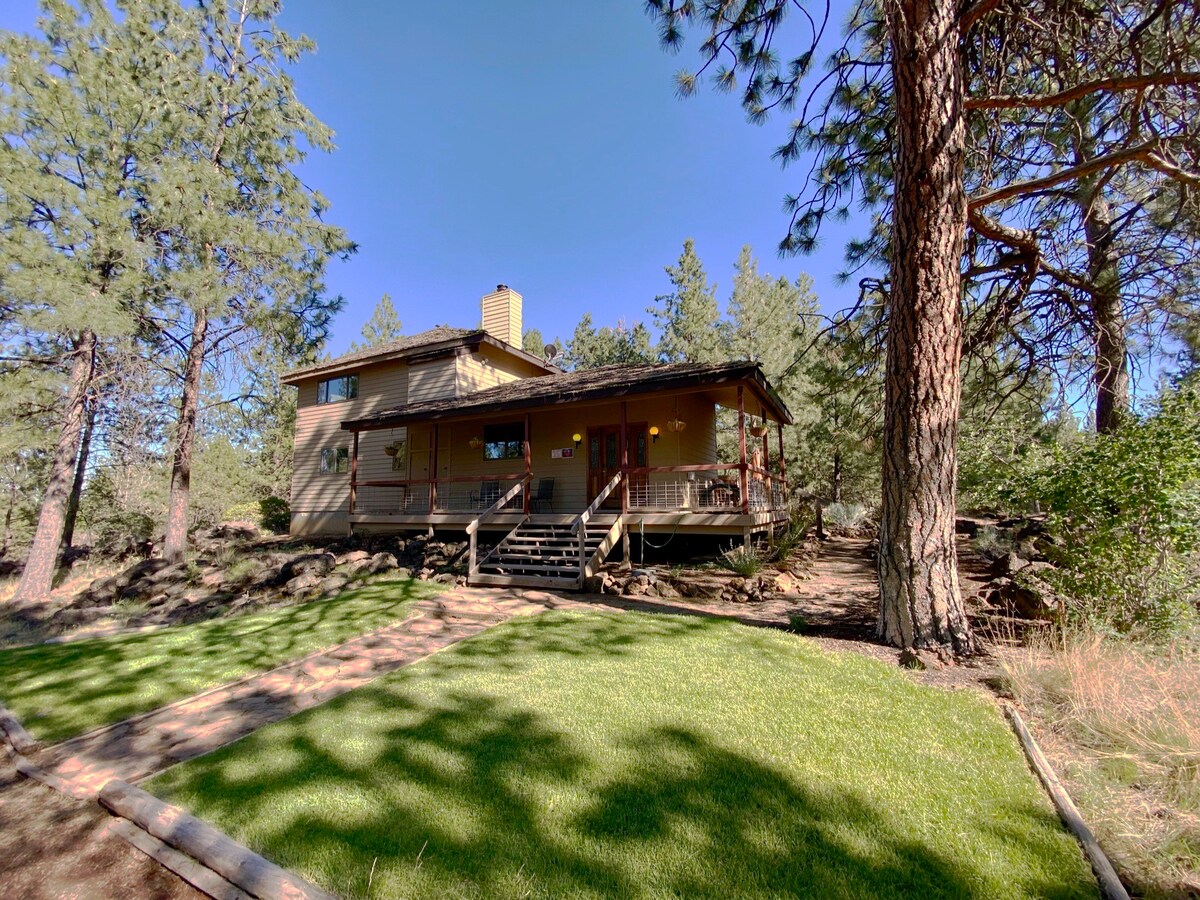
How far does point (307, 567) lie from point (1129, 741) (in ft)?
38.7

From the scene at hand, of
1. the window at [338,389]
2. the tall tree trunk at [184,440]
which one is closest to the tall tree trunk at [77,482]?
the tall tree trunk at [184,440]

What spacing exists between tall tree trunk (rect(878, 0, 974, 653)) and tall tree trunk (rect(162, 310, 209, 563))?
48.6 ft

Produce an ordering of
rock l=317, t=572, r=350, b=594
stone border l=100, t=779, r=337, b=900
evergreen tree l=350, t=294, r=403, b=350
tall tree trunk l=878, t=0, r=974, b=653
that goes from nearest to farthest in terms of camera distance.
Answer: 1. stone border l=100, t=779, r=337, b=900
2. tall tree trunk l=878, t=0, r=974, b=653
3. rock l=317, t=572, r=350, b=594
4. evergreen tree l=350, t=294, r=403, b=350

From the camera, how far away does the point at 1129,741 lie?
320cm

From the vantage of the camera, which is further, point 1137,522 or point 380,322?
point 380,322

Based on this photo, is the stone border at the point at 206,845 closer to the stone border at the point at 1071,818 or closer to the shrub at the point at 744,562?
the stone border at the point at 1071,818

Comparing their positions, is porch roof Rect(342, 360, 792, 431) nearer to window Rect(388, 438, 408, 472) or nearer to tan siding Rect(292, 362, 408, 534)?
window Rect(388, 438, 408, 472)

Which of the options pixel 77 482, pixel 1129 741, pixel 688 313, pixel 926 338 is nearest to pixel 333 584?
pixel 926 338

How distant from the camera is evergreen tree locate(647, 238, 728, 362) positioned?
25.6m

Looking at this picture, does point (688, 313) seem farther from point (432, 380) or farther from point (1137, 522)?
point (1137, 522)

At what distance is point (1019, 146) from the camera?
7168mm

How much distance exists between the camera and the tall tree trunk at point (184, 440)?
12945 millimetres

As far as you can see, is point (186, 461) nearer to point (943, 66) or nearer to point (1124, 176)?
point (943, 66)

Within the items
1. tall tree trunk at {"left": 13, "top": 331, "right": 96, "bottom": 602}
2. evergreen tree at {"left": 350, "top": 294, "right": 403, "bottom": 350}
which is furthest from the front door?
evergreen tree at {"left": 350, "top": 294, "right": 403, "bottom": 350}
